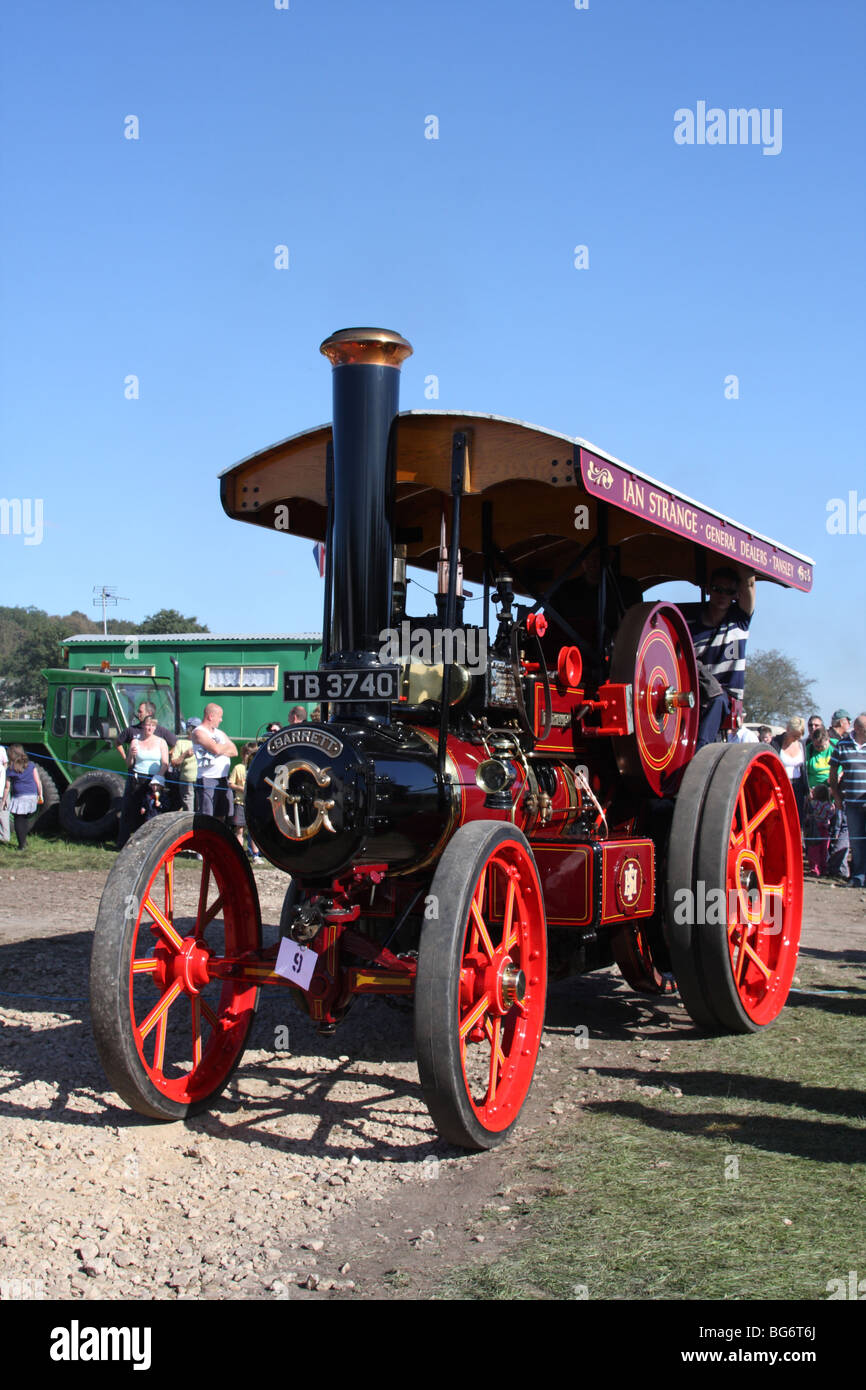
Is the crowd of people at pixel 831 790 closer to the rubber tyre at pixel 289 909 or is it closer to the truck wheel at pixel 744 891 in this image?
the truck wheel at pixel 744 891

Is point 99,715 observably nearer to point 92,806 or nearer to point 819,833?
point 92,806

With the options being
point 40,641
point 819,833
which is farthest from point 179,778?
point 40,641

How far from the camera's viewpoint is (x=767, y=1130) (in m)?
3.89

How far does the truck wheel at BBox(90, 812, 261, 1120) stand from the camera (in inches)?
140

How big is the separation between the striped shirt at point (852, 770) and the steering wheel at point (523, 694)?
6.46 meters

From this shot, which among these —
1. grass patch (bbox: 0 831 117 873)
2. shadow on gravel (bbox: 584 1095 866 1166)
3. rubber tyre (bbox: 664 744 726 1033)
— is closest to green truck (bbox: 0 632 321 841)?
grass patch (bbox: 0 831 117 873)

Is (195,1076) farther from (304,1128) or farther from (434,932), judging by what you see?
(434,932)

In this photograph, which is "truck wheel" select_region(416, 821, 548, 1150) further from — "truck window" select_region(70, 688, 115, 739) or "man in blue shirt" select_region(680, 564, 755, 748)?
"truck window" select_region(70, 688, 115, 739)

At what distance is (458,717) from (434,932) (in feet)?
3.50

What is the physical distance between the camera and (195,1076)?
13.0 ft
